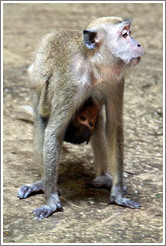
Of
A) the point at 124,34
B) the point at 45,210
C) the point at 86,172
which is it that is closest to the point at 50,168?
the point at 45,210

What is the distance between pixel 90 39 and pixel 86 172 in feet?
7.69

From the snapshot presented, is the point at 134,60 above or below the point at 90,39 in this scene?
below

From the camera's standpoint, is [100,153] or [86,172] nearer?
[100,153]

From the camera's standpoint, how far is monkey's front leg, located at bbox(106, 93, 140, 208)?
618cm

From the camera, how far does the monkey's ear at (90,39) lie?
18.1ft

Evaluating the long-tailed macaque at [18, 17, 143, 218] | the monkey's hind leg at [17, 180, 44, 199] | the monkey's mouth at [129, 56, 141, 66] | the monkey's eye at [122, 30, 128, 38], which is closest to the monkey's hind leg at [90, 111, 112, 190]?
the long-tailed macaque at [18, 17, 143, 218]

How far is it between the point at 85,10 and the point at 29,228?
10.4 meters

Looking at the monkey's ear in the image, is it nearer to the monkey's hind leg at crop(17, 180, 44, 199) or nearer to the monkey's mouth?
the monkey's mouth

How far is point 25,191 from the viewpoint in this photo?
6.28m

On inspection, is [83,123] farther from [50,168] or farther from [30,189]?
[30,189]

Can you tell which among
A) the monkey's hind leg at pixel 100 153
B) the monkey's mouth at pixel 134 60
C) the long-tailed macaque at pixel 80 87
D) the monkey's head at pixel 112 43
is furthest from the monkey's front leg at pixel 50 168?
the monkey's mouth at pixel 134 60

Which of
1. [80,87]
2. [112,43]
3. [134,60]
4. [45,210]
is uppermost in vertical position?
[112,43]

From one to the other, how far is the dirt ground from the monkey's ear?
0.82 metres

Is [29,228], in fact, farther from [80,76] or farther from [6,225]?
[80,76]
